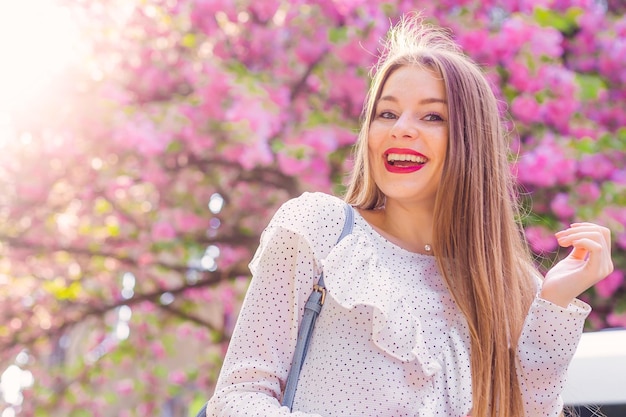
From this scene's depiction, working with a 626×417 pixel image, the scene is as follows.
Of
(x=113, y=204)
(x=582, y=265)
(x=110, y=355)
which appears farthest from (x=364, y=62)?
(x=582, y=265)

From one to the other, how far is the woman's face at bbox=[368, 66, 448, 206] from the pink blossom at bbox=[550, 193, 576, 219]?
289 centimetres

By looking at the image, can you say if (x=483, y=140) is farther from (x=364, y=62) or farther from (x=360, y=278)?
(x=364, y=62)

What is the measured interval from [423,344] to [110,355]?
15.8 feet

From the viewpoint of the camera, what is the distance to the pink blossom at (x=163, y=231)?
5.61 metres

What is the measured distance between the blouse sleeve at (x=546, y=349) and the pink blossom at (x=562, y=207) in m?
2.90

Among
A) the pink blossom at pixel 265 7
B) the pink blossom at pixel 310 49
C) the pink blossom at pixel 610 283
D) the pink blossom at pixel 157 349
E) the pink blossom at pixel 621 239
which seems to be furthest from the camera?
the pink blossom at pixel 157 349

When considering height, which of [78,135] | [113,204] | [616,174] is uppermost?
[616,174]

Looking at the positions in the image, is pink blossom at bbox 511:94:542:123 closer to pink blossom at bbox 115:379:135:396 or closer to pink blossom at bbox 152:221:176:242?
pink blossom at bbox 152:221:176:242

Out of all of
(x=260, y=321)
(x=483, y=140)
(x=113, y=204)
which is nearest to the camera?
(x=260, y=321)

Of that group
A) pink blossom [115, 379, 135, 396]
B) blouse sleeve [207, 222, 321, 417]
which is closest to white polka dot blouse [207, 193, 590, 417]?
blouse sleeve [207, 222, 321, 417]

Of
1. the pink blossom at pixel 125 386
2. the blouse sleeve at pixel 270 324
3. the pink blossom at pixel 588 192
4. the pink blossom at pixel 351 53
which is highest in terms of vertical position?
the blouse sleeve at pixel 270 324

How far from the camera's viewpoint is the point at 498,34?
5059mm

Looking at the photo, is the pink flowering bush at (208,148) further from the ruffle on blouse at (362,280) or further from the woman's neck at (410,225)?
the ruffle on blouse at (362,280)

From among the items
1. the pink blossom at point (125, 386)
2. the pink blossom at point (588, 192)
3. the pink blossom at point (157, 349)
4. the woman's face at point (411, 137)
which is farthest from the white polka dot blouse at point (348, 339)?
the pink blossom at point (125, 386)
